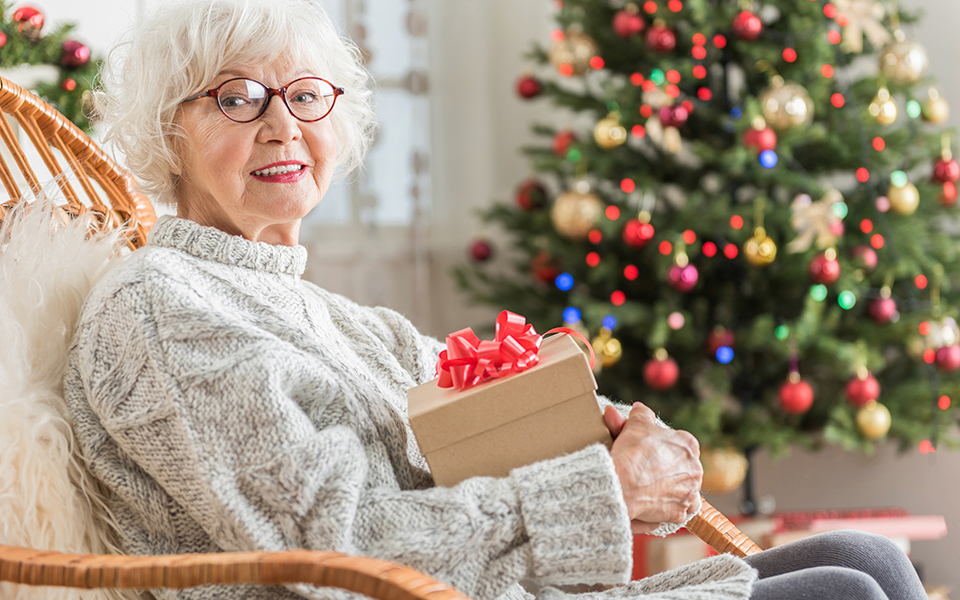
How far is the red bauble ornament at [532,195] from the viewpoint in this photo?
2.81 metres

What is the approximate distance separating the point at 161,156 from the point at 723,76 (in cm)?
184

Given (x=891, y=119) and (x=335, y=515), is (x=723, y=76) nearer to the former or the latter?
(x=891, y=119)

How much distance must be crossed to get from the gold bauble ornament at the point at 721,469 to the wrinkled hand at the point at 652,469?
1.39m

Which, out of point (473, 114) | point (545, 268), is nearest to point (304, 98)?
point (545, 268)

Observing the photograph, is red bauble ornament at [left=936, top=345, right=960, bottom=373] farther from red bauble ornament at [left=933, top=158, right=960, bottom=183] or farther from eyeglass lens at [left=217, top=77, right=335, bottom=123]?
eyeglass lens at [left=217, top=77, right=335, bottom=123]

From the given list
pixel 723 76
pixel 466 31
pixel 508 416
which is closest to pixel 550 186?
pixel 466 31

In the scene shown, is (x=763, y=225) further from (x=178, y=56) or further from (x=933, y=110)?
(x=178, y=56)

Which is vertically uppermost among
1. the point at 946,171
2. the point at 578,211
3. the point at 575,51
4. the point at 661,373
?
the point at 575,51

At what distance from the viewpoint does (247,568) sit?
0.81 metres

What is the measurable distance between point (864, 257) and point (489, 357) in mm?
1700

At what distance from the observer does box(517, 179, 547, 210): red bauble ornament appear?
281 cm

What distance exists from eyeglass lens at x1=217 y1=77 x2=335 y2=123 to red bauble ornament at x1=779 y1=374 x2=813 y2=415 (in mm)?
1614

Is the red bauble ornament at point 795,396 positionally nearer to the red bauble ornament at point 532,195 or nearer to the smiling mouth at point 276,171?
the red bauble ornament at point 532,195

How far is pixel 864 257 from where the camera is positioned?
234 cm
